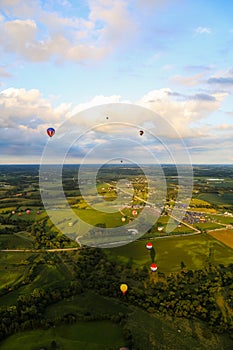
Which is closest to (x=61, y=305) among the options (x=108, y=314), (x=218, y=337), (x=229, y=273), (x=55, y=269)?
(x=108, y=314)

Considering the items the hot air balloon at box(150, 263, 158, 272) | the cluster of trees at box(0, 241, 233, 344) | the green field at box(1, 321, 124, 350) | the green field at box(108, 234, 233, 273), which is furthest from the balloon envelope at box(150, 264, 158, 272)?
the green field at box(1, 321, 124, 350)

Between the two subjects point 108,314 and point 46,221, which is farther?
point 46,221

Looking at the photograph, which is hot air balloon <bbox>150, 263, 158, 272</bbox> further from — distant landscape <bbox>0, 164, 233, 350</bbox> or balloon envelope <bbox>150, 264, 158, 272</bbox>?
distant landscape <bbox>0, 164, 233, 350</bbox>

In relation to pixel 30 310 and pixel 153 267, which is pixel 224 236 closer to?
pixel 153 267

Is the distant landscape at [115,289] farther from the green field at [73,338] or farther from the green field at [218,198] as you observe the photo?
the green field at [218,198]

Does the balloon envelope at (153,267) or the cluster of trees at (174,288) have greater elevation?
the balloon envelope at (153,267)

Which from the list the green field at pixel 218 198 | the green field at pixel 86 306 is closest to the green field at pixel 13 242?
the green field at pixel 86 306

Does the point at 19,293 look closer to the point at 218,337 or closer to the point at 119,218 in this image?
the point at 218,337
